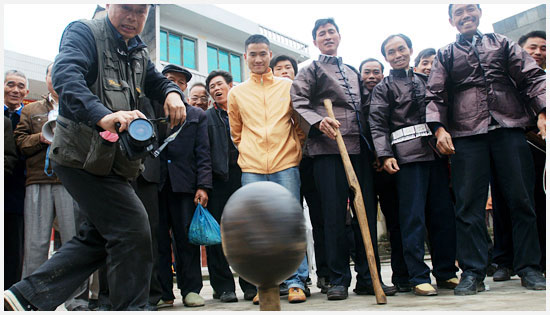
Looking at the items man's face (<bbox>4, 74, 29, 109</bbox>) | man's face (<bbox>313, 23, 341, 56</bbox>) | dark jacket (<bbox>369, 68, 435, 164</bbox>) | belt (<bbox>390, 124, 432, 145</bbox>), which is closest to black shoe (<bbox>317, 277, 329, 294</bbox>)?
dark jacket (<bbox>369, 68, 435, 164</bbox>)

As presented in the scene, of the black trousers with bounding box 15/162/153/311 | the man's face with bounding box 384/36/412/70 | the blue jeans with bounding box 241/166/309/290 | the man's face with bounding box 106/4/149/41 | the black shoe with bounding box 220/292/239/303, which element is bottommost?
the black shoe with bounding box 220/292/239/303

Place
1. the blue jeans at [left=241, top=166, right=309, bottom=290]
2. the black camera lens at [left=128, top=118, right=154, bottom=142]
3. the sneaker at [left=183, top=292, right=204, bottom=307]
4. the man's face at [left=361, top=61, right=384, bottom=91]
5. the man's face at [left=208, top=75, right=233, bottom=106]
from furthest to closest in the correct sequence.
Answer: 1. the man's face at [left=361, top=61, right=384, bottom=91]
2. the man's face at [left=208, top=75, right=233, bottom=106]
3. the blue jeans at [left=241, top=166, right=309, bottom=290]
4. the sneaker at [left=183, top=292, right=204, bottom=307]
5. the black camera lens at [left=128, top=118, right=154, bottom=142]

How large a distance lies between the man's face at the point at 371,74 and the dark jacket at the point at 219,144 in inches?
64.6

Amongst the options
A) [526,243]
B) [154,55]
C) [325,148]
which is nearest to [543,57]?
[526,243]

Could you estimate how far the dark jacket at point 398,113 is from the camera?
348cm

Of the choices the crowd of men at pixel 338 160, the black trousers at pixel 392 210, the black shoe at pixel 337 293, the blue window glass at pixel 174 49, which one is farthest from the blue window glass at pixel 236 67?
the black shoe at pixel 337 293

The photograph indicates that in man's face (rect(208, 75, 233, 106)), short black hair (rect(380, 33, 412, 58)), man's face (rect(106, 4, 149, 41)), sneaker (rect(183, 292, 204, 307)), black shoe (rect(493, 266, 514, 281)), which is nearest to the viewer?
man's face (rect(106, 4, 149, 41))

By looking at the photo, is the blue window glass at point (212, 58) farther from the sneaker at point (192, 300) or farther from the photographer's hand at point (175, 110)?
the photographer's hand at point (175, 110)

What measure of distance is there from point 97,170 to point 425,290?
2.31 meters

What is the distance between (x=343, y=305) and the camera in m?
2.80

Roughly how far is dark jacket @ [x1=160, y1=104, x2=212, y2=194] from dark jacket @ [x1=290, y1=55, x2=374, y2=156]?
0.93m

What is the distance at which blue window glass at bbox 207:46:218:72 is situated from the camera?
18.1 metres

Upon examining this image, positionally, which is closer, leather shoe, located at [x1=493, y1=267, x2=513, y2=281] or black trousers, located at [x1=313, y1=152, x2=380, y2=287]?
black trousers, located at [x1=313, y1=152, x2=380, y2=287]

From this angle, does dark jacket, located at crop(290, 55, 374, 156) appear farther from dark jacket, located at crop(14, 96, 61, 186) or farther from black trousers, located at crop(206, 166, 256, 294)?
dark jacket, located at crop(14, 96, 61, 186)
